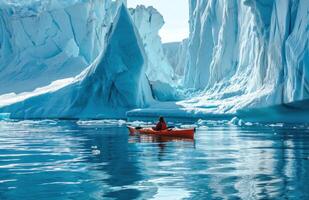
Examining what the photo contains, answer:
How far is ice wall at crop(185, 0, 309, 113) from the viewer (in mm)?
29464

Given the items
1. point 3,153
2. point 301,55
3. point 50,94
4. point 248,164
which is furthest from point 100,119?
point 248,164

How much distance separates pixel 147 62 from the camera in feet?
135

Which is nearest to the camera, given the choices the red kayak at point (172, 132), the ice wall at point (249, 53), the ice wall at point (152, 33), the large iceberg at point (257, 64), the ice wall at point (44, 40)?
the red kayak at point (172, 132)

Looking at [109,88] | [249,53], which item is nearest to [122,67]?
[109,88]

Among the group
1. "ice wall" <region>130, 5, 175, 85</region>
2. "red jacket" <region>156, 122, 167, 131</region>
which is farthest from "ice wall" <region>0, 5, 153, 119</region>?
"ice wall" <region>130, 5, 175, 85</region>

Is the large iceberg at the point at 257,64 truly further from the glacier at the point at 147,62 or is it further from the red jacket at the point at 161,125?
the red jacket at the point at 161,125

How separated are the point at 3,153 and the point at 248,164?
21.8 ft

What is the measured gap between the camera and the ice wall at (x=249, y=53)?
96.7 ft

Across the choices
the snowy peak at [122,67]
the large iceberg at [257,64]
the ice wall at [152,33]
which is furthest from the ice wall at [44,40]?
the ice wall at [152,33]

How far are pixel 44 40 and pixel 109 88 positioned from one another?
1684cm

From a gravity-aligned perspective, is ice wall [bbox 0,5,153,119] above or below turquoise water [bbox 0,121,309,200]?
above

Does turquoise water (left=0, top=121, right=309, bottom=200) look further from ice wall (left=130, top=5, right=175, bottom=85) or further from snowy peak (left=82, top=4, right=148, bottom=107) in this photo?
ice wall (left=130, top=5, right=175, bottom=85)

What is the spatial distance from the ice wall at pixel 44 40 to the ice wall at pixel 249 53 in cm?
1086

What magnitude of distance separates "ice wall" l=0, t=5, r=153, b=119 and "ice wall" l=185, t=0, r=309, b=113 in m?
5.01
